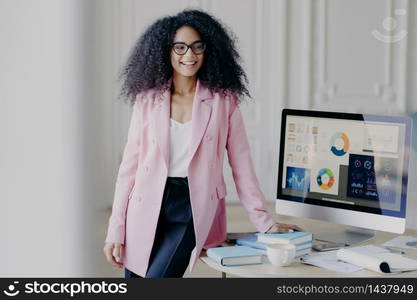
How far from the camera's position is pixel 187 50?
1890mm

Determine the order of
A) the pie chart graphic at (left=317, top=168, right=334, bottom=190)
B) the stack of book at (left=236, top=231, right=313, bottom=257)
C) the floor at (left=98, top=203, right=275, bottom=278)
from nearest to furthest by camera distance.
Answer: the stack of book at (left=236, top=231, right=313, bottom=257)
the pie chart graphic at (left=317, top=168, right=334, bottom=190)
the floor at (left=98, top=203, right=275, bottom=278)

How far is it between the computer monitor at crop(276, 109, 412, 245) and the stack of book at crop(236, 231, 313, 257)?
0.14 meters

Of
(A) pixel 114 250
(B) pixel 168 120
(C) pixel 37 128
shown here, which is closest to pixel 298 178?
(B) pixel 168 120

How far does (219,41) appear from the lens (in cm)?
193

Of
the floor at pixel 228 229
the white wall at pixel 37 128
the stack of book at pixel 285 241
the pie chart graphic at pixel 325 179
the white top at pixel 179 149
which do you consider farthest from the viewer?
the floor at pixel 228 229

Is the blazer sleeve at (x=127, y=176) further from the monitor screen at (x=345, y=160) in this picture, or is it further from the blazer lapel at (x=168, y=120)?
the monitor screen at (x=345, y=160)

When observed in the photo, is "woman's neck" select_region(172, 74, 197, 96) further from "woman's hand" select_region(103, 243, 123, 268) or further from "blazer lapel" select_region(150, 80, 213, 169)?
"woman's hand" select_region(103, 243, 123, 268)

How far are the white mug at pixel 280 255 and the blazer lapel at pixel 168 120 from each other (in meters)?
0.35

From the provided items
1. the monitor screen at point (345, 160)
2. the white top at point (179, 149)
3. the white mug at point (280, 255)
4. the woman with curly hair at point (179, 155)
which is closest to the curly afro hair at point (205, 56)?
the woman with curly hair at point (179, 155)

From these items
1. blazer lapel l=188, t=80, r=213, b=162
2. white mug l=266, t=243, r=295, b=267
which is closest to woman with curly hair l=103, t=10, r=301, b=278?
blazer lapel l=188, t=80, r=213, b=162

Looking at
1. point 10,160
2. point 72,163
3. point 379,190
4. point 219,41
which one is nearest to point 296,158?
point 379,190

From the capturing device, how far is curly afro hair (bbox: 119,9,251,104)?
75.5 inches

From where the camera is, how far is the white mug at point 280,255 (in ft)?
5.44

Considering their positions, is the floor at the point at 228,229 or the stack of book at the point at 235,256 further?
the floor at the point at 228,229
